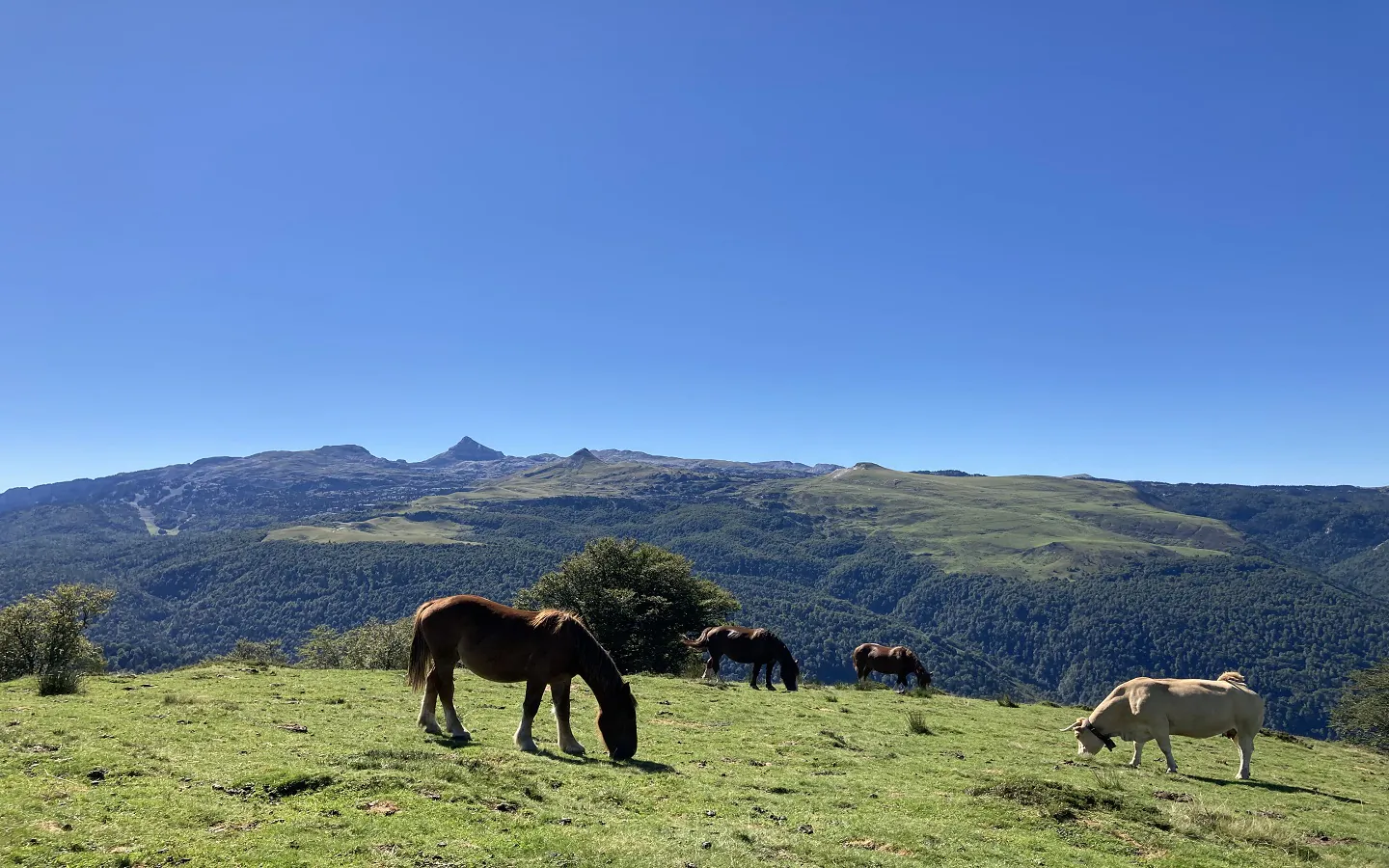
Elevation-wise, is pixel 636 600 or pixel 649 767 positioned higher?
pixel 649 767

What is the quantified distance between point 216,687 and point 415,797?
49.4 feet

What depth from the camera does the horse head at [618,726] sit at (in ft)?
43.3

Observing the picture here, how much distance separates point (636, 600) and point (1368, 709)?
207 ft

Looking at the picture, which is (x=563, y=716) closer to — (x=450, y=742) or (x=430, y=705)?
(x=450, y=742)

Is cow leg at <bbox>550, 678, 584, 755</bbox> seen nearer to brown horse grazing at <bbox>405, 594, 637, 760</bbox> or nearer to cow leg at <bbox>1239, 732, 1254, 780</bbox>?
brown horse grazing at <bbox>405, 594, 637, 760</bbox>

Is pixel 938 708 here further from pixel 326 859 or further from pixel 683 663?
pixel 326 859

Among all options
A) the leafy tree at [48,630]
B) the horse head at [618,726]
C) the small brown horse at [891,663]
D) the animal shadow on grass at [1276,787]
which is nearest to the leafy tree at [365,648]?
the leafy tree at [48,630]

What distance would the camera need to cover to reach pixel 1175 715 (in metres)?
17.0

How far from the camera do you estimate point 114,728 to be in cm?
1236

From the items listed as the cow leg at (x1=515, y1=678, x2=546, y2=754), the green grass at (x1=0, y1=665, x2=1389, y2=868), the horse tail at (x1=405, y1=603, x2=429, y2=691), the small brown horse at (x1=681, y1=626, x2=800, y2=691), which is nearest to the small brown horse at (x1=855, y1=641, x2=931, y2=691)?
the small brown horse at (x1=681, y1=626, x2=800, y2=691)

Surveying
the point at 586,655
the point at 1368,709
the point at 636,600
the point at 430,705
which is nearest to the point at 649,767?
the point at 586,655

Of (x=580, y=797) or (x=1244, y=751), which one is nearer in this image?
(x=580, y=797)

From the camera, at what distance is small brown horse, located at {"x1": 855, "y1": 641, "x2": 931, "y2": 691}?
37.8 metres

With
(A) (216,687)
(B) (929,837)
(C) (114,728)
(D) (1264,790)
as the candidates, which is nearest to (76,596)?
(A) (216,687)
